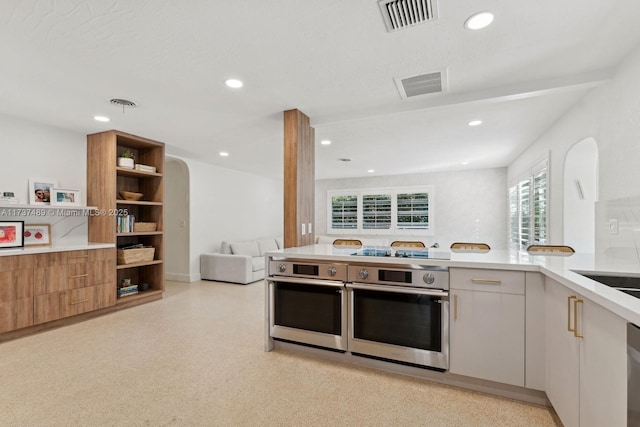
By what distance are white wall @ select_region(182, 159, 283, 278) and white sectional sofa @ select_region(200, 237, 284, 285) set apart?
0.68ft

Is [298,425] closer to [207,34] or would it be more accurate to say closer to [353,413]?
[353,413]

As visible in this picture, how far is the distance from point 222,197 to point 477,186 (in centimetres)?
591

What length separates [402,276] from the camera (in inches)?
87.6

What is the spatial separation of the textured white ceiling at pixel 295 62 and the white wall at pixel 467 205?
3.22m

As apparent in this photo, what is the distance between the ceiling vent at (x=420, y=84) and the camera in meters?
2.50

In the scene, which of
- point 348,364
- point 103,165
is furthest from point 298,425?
point 103,165

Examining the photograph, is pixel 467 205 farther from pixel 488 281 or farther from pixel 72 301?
pixel 72 301

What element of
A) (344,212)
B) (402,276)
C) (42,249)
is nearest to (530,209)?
(402,276)

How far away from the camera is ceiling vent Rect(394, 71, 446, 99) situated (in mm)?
2496

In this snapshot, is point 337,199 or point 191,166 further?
point 337,199

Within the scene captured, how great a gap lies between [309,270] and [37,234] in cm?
344

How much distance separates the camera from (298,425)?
1745 mm

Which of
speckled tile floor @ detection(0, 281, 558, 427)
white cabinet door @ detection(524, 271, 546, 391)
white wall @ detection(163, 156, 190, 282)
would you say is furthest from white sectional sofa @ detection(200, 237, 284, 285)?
white cabinet door @ detection(524, 271, 546, 391)

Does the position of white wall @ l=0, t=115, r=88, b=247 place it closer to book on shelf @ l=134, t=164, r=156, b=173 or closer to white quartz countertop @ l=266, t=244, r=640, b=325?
book on shelf @ l=134, t=164, r=156, b=173
